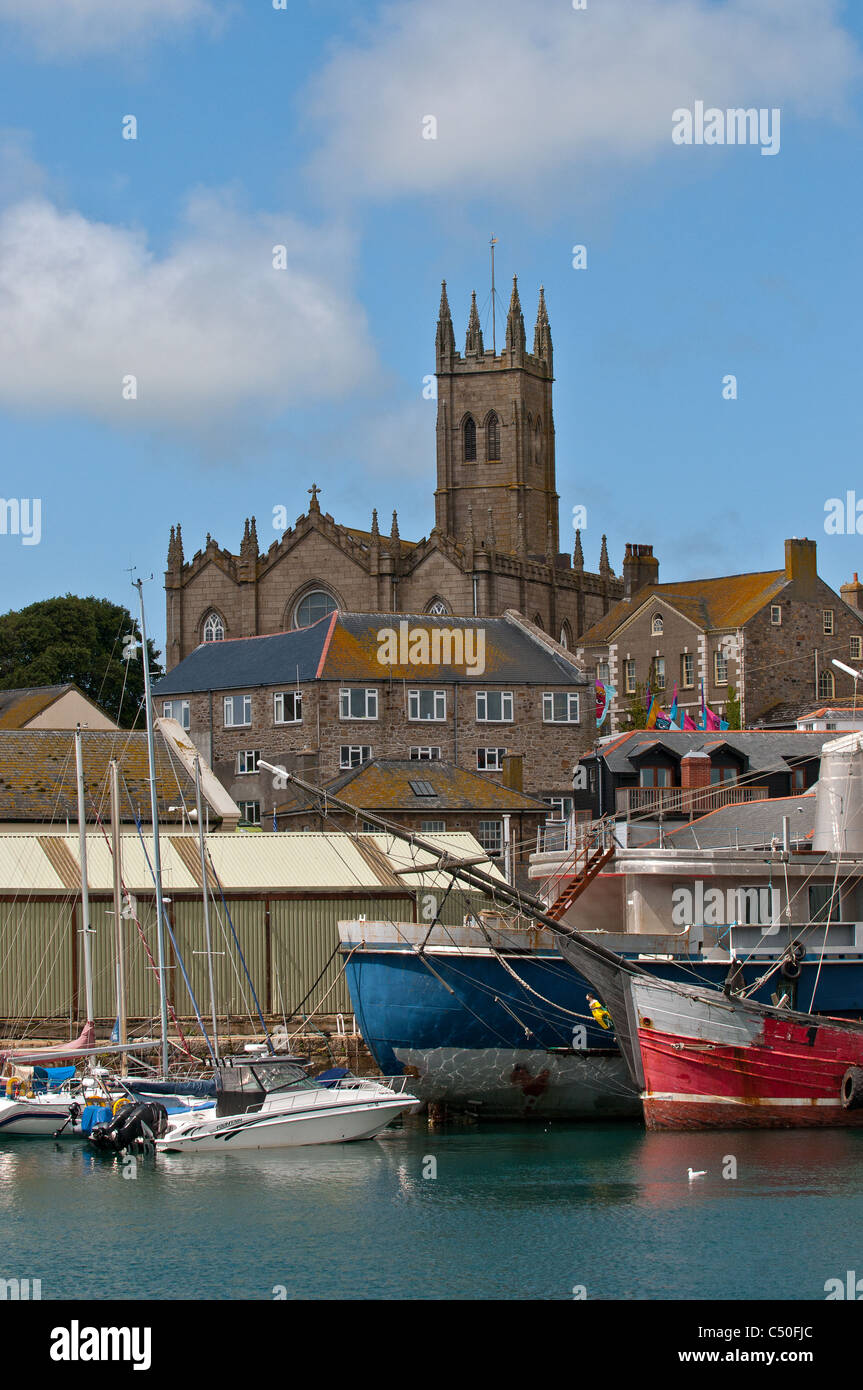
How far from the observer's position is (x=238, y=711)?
83.1m

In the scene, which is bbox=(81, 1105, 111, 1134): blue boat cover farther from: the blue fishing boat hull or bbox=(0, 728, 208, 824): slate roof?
bbox=(0, 728, 208, 824): slate roof

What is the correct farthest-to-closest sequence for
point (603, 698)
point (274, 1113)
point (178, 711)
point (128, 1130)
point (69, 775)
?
1. point (603, 698)
2. point (178, 711)
3. point (69, 775)
4. point (128, 1130)
5. point (274, 1113)

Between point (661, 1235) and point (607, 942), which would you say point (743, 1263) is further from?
point (607, 942)

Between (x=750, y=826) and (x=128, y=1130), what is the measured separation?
1757 centimetres

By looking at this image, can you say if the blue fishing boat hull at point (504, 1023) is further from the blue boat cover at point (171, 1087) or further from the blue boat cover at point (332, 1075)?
the blue boat cover at point (171, 1087)

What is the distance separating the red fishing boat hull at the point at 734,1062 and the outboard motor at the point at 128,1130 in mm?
10132

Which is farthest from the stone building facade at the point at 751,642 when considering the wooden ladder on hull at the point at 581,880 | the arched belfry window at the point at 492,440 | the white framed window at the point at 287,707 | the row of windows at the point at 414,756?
the wooden ladder on hull at the point at 581,880

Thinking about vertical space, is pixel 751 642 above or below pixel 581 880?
above

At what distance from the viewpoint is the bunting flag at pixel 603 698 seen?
10256 cm

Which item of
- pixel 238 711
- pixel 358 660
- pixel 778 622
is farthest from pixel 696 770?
pixel 778 622

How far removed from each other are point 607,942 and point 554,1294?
51.1 feet

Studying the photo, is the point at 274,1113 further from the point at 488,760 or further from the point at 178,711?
the point at 178,711

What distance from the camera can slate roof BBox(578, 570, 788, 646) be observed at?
96625mm

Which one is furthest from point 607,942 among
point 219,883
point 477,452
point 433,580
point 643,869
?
point 477,452
